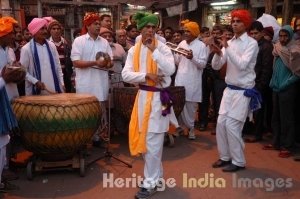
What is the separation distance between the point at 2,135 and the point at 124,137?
3.05 metres

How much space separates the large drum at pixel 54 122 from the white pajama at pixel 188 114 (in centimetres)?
216

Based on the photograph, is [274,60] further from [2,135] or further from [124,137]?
[2,135]

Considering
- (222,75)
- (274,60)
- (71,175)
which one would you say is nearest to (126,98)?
(71,175)

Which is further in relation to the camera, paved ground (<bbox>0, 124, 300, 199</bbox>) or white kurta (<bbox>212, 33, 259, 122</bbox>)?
white kurta (<bbox>212, 33, 259, 122</bbox>)

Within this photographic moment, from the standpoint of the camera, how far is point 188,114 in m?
6.46

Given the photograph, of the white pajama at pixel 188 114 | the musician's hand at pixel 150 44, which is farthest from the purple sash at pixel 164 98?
the white pajama at pixel 188 114

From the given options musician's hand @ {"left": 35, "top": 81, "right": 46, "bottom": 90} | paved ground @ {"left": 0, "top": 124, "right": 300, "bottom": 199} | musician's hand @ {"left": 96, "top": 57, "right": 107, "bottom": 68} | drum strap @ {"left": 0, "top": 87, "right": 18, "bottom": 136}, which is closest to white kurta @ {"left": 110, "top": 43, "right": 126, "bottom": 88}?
musician's hand @ {"left": 96, "top": 57, "right": 107, "bottom": 68}

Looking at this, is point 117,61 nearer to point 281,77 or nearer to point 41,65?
point 41,65

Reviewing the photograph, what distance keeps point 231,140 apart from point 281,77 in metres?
1.46

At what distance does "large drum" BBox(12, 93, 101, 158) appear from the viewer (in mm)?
4430

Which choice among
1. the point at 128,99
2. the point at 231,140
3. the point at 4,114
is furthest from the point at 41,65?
the point at 231,140

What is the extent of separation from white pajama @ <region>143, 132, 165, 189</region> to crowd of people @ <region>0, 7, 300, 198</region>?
11 mm

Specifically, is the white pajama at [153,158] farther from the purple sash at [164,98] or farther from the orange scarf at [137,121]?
the purple sash at [164,98]

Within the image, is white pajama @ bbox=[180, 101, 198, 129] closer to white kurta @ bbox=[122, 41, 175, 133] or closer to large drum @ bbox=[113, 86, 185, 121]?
large drum @ bbox=[113, 86, 185, 121]
